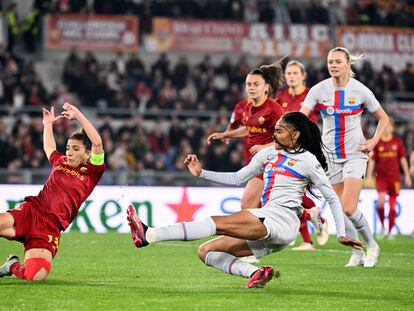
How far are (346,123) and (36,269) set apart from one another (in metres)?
4.10

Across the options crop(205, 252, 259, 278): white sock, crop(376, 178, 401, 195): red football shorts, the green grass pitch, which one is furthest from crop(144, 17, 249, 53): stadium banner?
crop(205, 252, 259, 278): white sock

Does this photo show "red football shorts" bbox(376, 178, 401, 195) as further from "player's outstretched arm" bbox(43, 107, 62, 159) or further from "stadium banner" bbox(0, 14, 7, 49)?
"stadium banner" bbox(0, 14, 7, 49)

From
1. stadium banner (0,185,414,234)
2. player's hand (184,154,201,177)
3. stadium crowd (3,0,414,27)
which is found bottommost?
stadium banner (0,185,414,234)

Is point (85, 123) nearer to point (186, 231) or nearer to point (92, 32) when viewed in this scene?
point (186, 231)

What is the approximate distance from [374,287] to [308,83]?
745 inches

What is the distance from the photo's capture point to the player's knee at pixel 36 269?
8703 millimetres

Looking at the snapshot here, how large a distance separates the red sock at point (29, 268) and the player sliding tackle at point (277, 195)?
1416 mm

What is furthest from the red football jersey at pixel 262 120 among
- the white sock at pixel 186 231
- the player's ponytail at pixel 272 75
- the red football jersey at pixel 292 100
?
the white sock at pixel 186 231

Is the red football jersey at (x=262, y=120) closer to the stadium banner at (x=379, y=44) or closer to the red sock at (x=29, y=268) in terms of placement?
the red sock at (x=29, y=268)

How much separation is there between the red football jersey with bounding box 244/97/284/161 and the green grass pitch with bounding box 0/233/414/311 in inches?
57.3

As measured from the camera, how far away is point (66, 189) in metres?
9.18

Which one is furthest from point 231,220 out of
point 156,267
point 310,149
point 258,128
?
point 258,128

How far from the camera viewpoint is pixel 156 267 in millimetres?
10875

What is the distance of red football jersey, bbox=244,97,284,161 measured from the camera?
11703 mm
